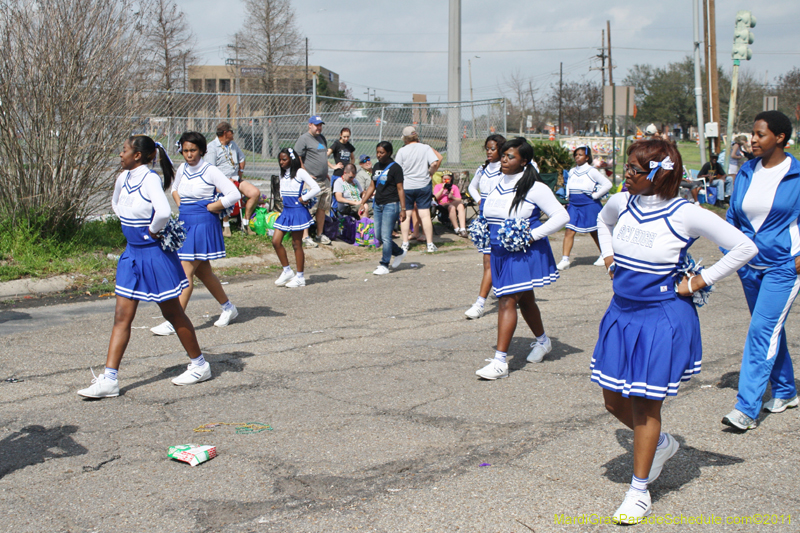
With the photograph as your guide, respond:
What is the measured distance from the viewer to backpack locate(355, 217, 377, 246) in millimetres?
12883

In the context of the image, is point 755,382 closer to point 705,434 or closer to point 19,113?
point 705,434

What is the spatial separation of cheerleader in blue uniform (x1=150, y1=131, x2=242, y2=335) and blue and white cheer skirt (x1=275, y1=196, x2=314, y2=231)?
2035 mm

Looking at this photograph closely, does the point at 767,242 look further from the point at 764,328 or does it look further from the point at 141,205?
the point at 141,205

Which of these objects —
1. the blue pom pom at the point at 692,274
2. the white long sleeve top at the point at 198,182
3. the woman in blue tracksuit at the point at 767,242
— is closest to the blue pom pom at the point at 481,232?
the woman in blue tracksuit at the point at 767,242

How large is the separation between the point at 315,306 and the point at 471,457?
4575 mm

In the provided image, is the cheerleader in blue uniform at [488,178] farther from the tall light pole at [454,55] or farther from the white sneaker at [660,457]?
the tall light pole at [454,55]

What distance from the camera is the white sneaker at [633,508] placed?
3355mm

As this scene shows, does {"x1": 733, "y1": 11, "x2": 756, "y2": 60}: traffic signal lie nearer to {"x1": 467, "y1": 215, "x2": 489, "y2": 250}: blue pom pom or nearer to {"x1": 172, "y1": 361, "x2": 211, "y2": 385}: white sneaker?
{"x1": 467, "y1": 215, "x2": 489, "y2": 250}: blue pom pom

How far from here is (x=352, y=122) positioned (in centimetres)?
1590

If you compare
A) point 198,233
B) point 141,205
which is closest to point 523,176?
point 141,205

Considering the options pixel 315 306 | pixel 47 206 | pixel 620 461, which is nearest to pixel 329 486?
pixel 620 461

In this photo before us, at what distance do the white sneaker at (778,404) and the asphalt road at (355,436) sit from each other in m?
0.08

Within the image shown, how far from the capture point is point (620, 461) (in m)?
4.08

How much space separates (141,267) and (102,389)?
0.92m
